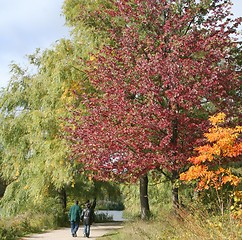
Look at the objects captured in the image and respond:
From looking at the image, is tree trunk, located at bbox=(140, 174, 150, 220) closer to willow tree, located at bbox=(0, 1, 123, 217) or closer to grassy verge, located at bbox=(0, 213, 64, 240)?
willow tree, located at bbox=(0, 1, 123, 217)

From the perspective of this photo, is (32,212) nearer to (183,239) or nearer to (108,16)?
(108,16)

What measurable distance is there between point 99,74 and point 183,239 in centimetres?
744

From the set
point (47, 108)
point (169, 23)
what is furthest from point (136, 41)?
point (47, 108)

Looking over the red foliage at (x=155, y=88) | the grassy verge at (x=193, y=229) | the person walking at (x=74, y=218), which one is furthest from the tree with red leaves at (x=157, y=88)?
the person walking at (x=74, y=218)

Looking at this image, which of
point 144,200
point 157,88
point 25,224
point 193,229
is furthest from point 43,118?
point 193,229

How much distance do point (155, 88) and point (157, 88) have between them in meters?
0.11

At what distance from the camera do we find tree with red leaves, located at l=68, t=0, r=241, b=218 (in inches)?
511

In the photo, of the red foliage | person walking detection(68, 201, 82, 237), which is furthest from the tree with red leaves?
person walking detection(68, 201, 82, 237)

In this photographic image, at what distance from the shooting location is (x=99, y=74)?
48.0 feet

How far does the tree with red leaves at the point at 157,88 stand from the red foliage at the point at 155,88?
0.03 metres

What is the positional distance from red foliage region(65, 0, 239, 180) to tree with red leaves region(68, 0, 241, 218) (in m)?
0.03

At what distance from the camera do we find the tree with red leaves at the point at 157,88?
12984mm

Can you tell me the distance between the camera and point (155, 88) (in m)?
13.2

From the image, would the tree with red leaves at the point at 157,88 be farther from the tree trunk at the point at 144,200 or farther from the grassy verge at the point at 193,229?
the tree trunk at the point at 144,200
